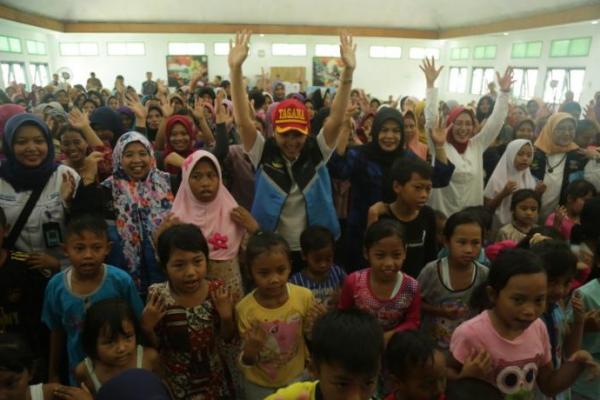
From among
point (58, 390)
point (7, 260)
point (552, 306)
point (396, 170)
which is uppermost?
point (396, 170)

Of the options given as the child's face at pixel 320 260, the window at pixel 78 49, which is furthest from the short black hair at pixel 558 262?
the window at pixel 78 49

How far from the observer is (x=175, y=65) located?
18.9 m

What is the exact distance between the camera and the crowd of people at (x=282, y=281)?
1697 millimetres

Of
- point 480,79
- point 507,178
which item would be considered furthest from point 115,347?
point 480,79

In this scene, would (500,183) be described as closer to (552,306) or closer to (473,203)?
(473,203)

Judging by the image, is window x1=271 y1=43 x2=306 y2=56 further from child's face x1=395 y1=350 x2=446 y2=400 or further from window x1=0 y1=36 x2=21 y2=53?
child's face x1=395 y1=350 x2=446 y2=400

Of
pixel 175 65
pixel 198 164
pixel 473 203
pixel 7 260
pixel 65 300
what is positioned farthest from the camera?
pixel 175 65

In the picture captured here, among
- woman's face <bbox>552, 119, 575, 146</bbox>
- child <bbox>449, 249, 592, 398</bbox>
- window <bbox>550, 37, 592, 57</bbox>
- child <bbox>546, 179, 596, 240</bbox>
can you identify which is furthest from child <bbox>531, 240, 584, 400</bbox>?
window <bbox>550, 37, 592, 57</bbox>

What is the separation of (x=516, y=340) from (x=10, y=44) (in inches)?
677

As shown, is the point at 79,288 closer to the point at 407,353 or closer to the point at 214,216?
the point at 214,216

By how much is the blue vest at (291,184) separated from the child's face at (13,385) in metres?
1.51

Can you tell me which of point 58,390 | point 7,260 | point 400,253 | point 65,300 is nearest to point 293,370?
point 400,253

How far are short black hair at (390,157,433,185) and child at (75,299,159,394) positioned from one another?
5.75 feet

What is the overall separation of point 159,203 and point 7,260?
89 centimetres
